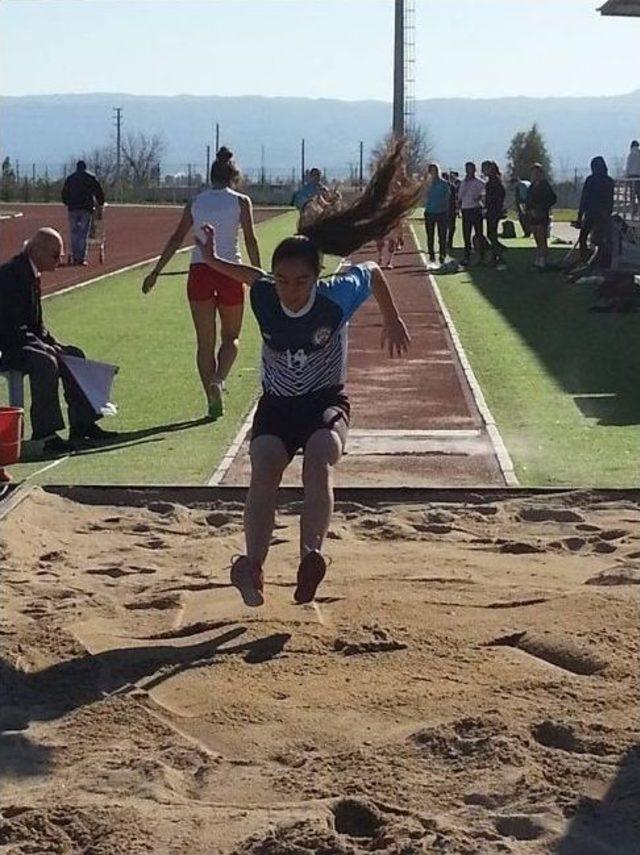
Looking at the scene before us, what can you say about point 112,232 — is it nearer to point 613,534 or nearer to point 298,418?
point 613,534

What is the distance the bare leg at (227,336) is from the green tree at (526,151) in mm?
61891

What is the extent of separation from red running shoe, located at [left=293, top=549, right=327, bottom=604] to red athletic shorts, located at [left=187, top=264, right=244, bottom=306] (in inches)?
240

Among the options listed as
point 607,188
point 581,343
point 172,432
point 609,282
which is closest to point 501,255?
point 607,188

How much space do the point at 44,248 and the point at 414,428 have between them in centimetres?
306

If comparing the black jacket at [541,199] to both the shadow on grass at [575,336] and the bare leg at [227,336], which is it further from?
the bare leg at [227,336]

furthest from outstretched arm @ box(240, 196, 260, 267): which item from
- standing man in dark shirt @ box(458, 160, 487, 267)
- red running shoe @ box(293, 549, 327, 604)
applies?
standing man in dark shirt @ box(458, 160, 487, 267)

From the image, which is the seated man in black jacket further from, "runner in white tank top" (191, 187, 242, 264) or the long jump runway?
"runner in white tank top" (191, 187, 242, 264)

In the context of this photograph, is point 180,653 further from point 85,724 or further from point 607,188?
point 607,188

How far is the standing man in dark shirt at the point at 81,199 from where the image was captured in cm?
2925

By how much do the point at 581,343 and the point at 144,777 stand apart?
13.3m

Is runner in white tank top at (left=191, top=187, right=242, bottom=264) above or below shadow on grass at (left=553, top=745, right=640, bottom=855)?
above

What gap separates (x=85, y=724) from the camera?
18.9 feet

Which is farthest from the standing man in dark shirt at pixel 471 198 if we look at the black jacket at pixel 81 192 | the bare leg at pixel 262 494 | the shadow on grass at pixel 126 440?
the bare leg at pixel 262 494

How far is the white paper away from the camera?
11430 mm
